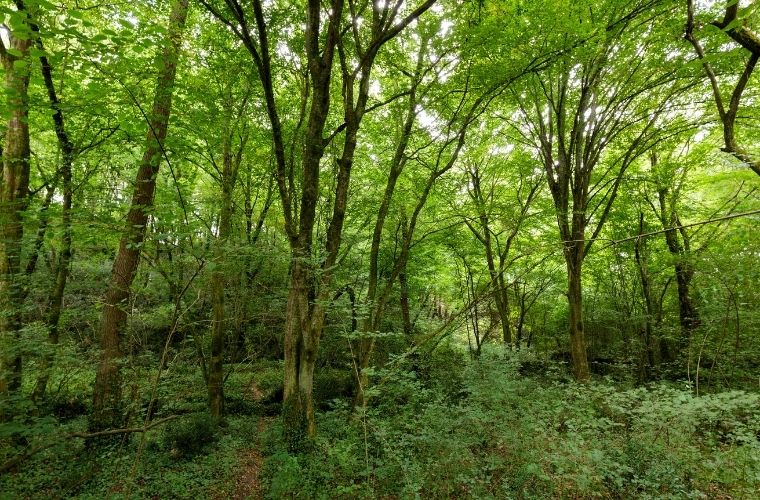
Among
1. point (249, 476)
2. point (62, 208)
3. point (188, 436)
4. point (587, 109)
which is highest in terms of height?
point (587, 109)

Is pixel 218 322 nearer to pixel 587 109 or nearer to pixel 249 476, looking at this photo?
pixel 249 476

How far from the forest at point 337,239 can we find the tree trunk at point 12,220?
4 cm

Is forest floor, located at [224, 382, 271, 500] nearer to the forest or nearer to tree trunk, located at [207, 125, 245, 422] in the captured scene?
the forest

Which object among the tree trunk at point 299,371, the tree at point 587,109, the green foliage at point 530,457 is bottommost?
the green foliage at point 530,457

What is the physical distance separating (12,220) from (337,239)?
428 centimetres

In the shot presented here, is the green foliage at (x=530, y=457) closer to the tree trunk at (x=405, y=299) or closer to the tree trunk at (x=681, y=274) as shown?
the tree trunk at (x=681, y=274)

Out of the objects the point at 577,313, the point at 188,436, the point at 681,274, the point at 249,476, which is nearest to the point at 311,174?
the point at 249,476

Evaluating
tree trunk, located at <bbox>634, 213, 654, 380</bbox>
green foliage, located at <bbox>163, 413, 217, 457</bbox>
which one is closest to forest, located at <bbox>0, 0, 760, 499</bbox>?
green foliage, located at <bbox>163, 413, 217, 457</bbox>

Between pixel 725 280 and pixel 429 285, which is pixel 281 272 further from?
pixel 725 280

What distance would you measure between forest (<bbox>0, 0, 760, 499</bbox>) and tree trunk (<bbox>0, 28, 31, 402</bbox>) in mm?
42

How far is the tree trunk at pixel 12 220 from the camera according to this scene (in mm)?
4230

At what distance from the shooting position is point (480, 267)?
48.1ft

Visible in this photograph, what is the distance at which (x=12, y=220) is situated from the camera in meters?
4.52

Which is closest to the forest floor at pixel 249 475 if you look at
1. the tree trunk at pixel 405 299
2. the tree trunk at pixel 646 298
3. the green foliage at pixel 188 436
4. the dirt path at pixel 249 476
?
the dirt path at pixel 249 476
